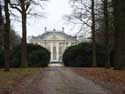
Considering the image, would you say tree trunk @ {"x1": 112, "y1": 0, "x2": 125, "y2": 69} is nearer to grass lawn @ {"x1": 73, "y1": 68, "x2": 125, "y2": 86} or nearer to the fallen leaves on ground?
grass lawn @ {"x1": 73, "y1": 68, "x2": 125, "y2": 86}

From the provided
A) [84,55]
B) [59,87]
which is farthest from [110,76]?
[84,55]

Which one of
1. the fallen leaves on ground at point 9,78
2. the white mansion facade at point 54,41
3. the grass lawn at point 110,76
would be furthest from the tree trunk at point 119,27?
the white mansion facade at point 54,41

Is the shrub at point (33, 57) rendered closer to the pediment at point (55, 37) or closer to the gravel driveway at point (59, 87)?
the gravel driveway at point (59, 87)

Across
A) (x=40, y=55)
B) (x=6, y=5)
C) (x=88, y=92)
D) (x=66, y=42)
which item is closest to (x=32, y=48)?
(x=40, y=55)

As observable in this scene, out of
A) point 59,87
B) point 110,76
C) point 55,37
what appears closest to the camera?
point 59,87

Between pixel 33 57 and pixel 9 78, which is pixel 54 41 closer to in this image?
pixel 33 57

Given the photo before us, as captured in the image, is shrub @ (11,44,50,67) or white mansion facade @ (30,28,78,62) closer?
shrub @ (11,44,50,67)

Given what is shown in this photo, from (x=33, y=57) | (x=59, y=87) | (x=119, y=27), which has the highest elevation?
(x=119, y=27)

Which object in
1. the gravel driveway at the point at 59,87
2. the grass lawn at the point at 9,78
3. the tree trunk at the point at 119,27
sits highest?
the tree trunk at the point at 119,27

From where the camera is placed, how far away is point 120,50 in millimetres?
37938

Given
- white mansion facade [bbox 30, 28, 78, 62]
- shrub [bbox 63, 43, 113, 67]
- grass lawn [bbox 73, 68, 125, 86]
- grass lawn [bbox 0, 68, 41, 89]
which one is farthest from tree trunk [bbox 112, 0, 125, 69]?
white mansion facade [bbox 30, 28, 78, 62]

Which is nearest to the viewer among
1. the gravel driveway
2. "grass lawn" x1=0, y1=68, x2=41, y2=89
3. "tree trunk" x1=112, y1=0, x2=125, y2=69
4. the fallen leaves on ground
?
the gravel driveway

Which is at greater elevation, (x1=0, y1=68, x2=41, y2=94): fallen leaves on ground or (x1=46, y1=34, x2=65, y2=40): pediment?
(x1=46, y1=34, x2=65, y2=40): pediment

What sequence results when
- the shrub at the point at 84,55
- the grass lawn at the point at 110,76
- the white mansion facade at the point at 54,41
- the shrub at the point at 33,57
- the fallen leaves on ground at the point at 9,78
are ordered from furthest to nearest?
1. the white mansion facade at the point at 54,41
2. the shrub at the point at 84,55
3. the shrub at the point at 33,57
4. the grass lawn at the point at 110,76
5. the fallen leaves on ground at the point at 9,78
